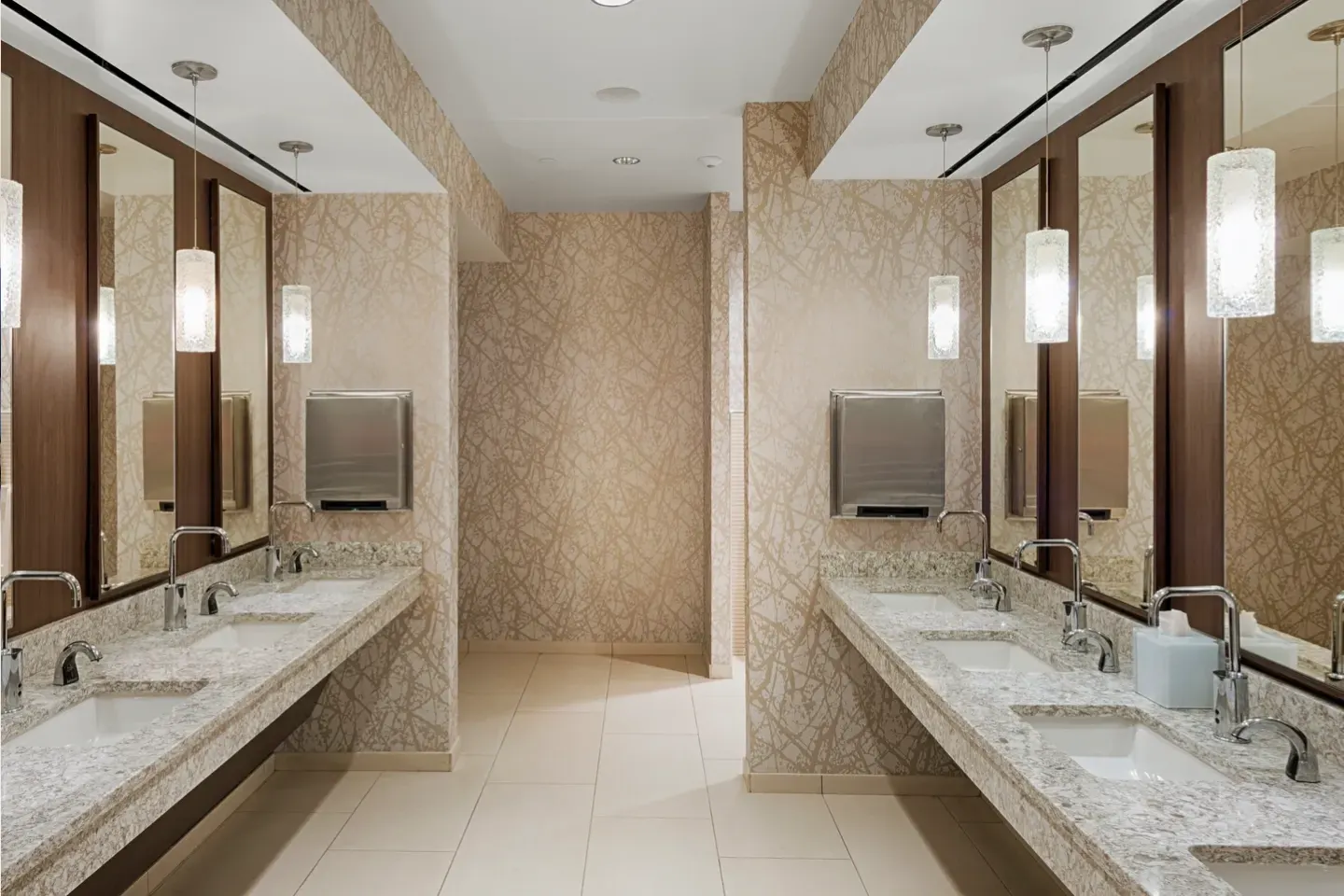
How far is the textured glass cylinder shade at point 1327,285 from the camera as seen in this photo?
1.71 m

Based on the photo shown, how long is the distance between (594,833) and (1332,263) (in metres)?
2.69

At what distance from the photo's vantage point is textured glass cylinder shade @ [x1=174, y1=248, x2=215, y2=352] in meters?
2.54

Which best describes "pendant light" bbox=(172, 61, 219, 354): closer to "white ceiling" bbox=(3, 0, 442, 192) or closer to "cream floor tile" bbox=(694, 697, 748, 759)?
→ "white ceiling" bbox=(3, 0, 442, 192)

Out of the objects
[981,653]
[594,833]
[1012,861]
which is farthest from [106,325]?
[1012,861]

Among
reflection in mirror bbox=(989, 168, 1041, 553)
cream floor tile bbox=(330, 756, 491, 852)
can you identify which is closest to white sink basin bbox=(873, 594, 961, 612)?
reflection in mirror bbox=(989, 168, 1041, 553)

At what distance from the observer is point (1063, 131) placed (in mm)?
2885

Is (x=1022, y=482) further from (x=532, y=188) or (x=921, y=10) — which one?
(x=532, y=188)

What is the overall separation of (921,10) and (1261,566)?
146 centimetres

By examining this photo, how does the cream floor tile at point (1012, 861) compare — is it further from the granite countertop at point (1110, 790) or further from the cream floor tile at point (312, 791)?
the cream floor tile at point (312, 791)

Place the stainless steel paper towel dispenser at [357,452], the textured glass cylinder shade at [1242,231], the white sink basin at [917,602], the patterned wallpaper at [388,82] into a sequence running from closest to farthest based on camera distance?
the textured glass cylinder shade at [1242,231] < the patterned wallpaper at [388,82] < the white sink basin at [917,602] < the stainless steel paper towel dispenser at [357,452]

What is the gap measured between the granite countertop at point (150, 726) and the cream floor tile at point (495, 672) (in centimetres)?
184

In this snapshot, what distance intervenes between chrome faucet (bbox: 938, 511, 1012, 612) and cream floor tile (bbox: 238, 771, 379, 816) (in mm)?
2391

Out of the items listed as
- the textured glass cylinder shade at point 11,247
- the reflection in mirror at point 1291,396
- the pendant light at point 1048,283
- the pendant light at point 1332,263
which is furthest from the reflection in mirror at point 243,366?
the pendant light at point 1332,263

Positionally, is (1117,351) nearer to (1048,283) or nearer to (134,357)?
(1048,283)
